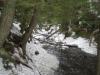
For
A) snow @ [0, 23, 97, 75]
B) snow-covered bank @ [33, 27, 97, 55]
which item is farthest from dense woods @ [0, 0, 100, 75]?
snow-covered bank @ [33, 27, 97, 55]

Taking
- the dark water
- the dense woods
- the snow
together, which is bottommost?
the dark water

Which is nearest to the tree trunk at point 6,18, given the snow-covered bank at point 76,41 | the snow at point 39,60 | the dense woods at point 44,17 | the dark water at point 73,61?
the dense woods at point 44,17

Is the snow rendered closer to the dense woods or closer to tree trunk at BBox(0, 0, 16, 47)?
the dense woods

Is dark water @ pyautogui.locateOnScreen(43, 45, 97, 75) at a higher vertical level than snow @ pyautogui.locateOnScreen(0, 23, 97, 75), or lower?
lower

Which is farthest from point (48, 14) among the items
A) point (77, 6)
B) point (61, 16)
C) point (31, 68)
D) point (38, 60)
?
point (38, 60)

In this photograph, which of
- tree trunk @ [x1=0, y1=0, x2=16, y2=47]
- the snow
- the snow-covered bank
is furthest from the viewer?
the snow-covered bank

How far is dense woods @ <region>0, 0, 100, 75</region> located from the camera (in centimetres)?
745

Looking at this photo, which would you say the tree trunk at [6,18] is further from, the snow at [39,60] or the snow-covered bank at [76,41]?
the snow-covered bank at [76,41]

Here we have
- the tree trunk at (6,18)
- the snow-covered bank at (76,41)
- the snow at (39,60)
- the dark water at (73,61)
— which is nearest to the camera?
the tree trunk at (6,18)

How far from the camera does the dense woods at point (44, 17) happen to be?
7.45 meters

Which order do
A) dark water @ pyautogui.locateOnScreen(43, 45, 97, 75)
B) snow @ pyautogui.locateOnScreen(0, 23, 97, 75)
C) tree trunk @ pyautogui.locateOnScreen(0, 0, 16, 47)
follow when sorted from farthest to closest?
dark water @ pyautogui.locateOnScreen(43, 45, 97, 75)
snow @ pyautogui.locateOnScreen(0, 23, 97, 75)
tree trunk @ pyautogui.locateOnScreen(0, 0, 16, 47)

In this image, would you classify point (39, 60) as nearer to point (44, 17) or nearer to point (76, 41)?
point (44, 17)

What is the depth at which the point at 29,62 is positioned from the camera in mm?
9945

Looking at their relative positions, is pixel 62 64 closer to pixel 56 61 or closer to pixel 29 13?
pixel 56 61
